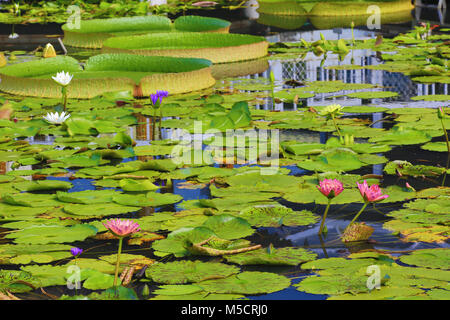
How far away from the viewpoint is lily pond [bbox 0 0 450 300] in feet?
6.61

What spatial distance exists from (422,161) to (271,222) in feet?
3.45

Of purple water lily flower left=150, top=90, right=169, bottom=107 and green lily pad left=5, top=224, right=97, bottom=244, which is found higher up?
purple water lily flower left=150, top=90, right=169, bottom=107

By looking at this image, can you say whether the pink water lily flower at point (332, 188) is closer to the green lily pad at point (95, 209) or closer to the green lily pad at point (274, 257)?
the green lily pad at point (274, 257)

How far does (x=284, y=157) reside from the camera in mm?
3322

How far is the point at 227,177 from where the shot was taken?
9.82 ft

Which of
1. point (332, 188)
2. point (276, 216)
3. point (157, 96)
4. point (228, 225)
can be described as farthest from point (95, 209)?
point (157, 96)

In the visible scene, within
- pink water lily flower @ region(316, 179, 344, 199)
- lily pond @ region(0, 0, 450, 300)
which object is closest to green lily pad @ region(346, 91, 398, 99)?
lily pond @ region(0, 0, 450, 300)

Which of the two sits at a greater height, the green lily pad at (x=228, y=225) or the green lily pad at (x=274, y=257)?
the green lily pad at (x=228, y=225)

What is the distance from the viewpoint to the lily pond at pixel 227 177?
2.01 m

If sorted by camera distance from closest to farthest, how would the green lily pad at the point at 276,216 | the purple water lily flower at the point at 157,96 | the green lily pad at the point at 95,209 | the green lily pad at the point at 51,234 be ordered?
the green lily pad at the point at 51,234, the green lily pad at the point at 276,216, the green lily pad at the point at 95,209, the purple water lily flower at the point at 157,96

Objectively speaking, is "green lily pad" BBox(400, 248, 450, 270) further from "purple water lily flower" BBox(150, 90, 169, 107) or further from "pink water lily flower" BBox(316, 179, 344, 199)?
"purple water lily flower" BBox(150, 90, 169, 107)

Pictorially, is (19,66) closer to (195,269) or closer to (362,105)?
(362,105)

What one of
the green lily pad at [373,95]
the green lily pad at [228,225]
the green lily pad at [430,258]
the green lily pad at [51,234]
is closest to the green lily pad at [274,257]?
the green lily pad at [228,225]

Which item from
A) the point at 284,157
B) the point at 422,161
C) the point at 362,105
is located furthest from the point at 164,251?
the point at 362,105
